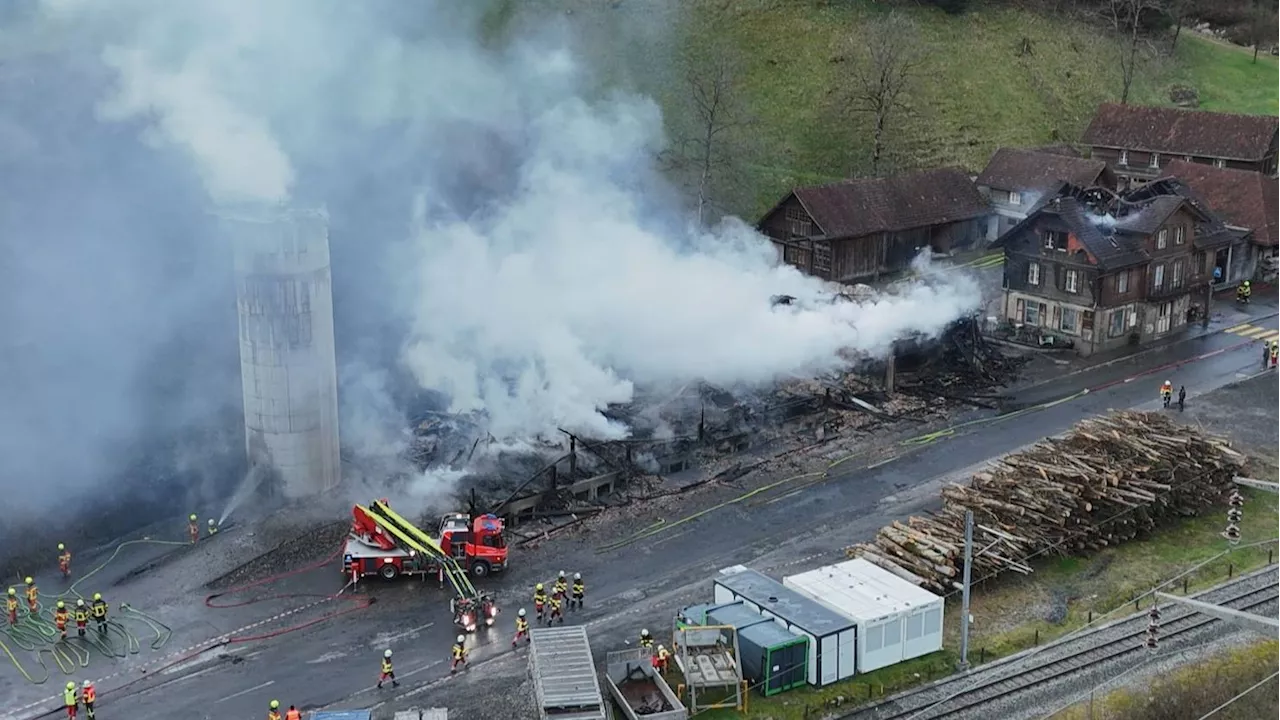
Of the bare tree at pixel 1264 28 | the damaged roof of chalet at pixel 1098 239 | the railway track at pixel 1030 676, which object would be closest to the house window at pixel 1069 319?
the damaged roof of chalet at pixel 1098 239

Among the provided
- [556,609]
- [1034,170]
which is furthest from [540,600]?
[1034,170]

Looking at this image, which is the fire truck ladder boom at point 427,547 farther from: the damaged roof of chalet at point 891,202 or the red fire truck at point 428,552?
the damaged roof of chalet at point 891,202

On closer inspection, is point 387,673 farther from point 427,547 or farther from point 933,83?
point 933,83

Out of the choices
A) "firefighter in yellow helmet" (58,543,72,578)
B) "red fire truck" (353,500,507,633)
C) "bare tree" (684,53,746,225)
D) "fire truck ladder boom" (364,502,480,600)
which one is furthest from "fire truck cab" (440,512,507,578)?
"bare tree" (684,53,746,225)

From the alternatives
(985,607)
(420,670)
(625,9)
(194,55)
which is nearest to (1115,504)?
(985,607)

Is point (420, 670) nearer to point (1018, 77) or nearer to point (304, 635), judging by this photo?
point (304, 635)

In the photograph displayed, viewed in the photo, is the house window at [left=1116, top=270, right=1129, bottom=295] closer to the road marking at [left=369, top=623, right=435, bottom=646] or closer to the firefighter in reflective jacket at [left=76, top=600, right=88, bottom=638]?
the road marking at [left=369, top=623, right=435, bottom=646]
